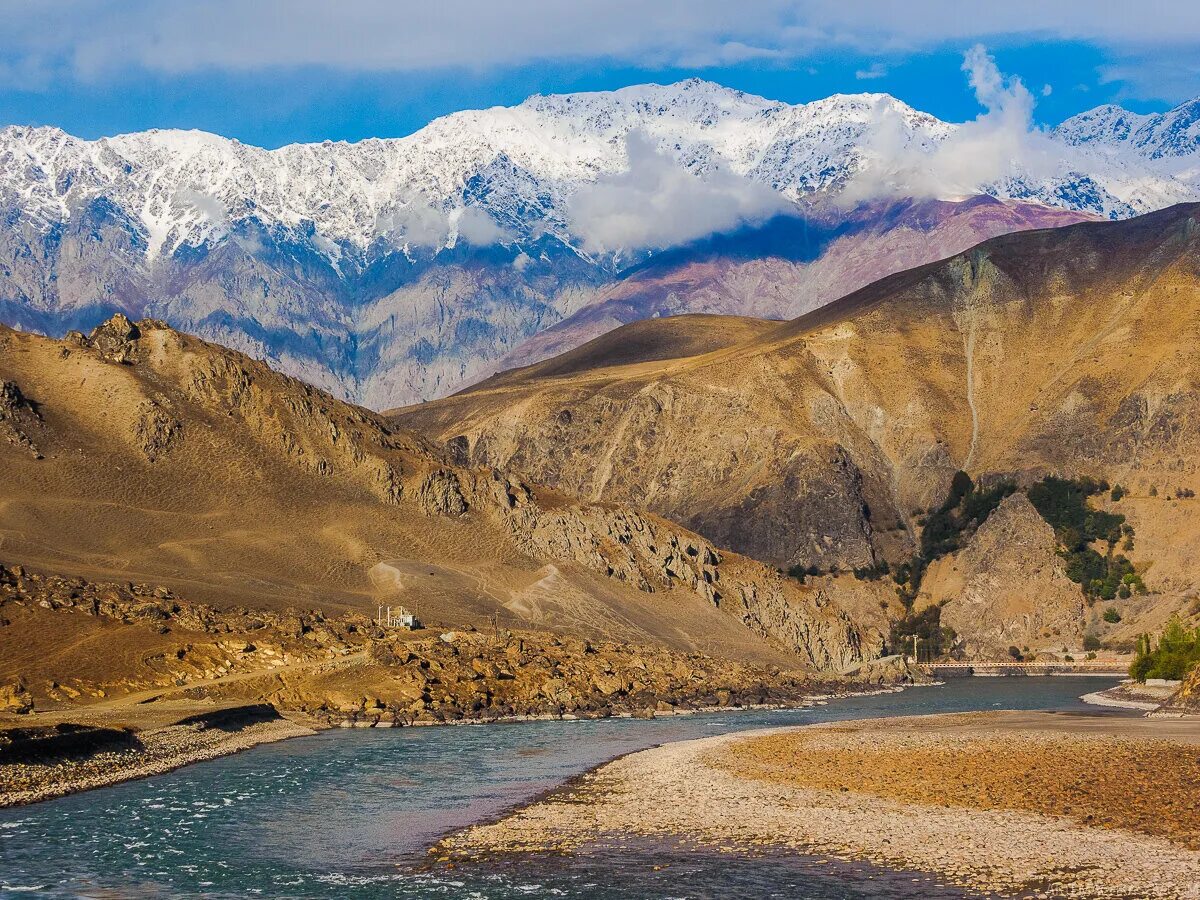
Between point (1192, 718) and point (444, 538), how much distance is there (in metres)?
88.6

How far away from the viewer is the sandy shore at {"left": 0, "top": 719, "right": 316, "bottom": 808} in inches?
2232

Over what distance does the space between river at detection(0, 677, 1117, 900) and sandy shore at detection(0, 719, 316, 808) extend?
108cm

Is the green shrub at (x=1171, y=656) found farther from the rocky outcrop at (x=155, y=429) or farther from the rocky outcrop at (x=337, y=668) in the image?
the rocky outcrop at (x=155, y=429)

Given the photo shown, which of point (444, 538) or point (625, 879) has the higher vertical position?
point (444, 538)

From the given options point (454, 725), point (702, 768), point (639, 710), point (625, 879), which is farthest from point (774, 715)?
point (625, 879)

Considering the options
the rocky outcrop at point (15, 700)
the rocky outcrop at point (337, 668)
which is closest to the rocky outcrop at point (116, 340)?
the rocky outcrop at point (337, 668)

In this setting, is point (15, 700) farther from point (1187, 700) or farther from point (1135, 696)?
point (1135, 696)

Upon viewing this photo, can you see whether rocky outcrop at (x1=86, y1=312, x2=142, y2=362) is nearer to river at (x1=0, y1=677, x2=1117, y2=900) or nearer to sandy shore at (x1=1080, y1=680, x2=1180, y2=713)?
river at (x1=0, y1=677, x2=1117, y2=900)

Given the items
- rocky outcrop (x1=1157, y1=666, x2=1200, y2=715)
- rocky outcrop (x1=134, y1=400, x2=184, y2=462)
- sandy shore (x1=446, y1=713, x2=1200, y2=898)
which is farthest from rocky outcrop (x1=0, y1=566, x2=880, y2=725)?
rocky outcrop (x1=134, y1=400, x2=184, y2=462)

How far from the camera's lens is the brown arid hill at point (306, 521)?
135125mm

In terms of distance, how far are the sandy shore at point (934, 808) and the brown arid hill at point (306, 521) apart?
6820 cm

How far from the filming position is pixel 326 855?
4584cm

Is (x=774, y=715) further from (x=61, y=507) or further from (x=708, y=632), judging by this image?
(x=61, y=507)

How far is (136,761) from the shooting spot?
6581 cm
